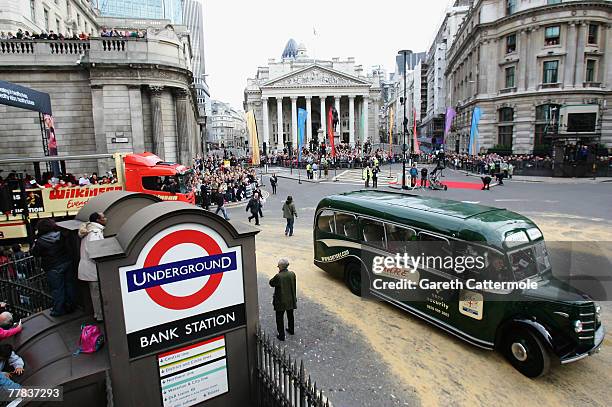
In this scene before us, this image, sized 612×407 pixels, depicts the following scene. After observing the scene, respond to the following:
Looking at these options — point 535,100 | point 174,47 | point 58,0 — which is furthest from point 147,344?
point 535,100

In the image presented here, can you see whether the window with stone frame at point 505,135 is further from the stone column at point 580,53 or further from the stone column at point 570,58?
the stone column at point 580,53

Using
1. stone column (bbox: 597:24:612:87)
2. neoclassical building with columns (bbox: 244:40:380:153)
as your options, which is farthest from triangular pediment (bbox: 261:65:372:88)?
stone column (bbox: 597:24:612:87)

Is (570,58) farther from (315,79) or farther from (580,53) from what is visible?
(315,79)

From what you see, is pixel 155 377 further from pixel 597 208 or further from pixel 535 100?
pixel 535 100

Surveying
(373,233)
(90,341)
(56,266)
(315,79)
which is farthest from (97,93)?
(315,79)

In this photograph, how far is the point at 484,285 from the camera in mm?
6480

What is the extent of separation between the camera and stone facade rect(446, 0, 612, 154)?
137 feet

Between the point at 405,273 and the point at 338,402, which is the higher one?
the point at 405,273

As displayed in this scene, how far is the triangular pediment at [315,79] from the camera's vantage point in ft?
327

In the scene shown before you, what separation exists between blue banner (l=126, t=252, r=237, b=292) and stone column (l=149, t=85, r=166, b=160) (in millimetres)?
22238

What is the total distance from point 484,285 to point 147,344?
531 centimetres

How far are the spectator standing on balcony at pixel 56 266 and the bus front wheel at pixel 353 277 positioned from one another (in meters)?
6.09

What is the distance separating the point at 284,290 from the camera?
729cm

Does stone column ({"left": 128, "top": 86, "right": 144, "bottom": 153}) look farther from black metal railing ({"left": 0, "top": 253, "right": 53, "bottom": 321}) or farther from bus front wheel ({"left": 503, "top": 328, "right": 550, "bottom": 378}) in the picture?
bus front wheel ({"left": 503, "top": 328, "right": 550, "bottom": 378})
